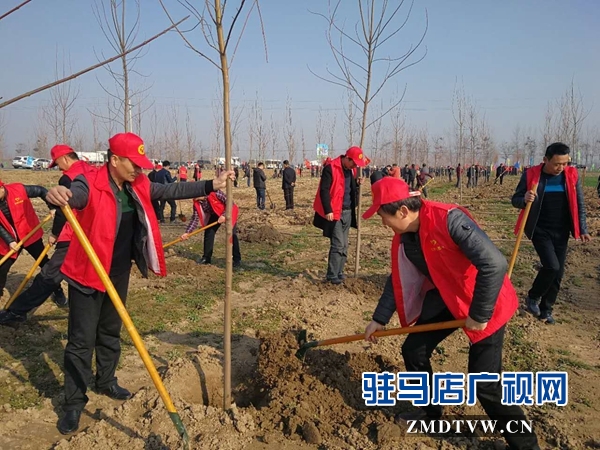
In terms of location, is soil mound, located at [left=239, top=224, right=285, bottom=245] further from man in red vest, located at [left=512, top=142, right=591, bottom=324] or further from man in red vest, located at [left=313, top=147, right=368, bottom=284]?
man in red vest, located at [left=512, top=142, right=591, bottom=324]

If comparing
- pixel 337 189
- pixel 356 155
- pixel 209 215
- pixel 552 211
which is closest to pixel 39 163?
pixel 209 215

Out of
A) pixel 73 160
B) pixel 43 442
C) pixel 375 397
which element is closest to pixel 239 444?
pixel 375 397

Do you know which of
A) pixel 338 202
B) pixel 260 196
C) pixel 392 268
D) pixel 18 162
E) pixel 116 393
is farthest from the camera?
pixel 18 162

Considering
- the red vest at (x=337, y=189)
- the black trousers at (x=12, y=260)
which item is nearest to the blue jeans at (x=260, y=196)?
the red vest at (x=337, y=189)

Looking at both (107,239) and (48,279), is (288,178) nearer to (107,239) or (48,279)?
(48,279)

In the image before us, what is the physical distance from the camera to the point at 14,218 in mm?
4703

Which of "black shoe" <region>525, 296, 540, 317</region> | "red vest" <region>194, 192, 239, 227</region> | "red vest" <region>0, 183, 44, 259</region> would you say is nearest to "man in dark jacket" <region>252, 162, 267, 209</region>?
"red vest" <region>194, 192, 239, 227</region>

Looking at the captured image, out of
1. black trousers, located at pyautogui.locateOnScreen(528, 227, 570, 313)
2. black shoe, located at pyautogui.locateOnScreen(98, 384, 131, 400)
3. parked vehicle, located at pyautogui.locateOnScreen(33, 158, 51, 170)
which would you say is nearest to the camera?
black shoe, located at pyautogui.locateOnScreen(98, 384, 131, 400)

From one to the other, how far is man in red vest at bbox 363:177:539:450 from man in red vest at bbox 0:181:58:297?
3663 mm

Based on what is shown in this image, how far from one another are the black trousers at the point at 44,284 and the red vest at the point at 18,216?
61cm

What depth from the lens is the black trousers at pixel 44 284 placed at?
4.30 metres

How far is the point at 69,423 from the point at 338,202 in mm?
3909

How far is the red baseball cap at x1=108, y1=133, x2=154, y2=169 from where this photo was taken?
2771mm

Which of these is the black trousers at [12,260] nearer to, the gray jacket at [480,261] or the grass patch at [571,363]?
the gray jacket at [480,261]
